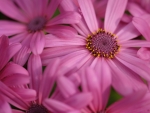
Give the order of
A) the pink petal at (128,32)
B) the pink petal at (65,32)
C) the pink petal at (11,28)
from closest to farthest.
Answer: the pink petal at (65,32), the pink petal at (128,32), the pink petal at (11,28)

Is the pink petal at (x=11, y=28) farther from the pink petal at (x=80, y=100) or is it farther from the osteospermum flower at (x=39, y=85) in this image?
the pink petal at (x=80, y=100)

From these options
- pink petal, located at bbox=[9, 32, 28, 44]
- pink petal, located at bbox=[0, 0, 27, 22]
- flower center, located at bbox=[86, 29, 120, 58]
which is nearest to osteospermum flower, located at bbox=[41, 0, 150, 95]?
flower center, located at bbox=[86, 29, 120, 58]

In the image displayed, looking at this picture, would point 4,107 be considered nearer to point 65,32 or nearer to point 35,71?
point 35,71

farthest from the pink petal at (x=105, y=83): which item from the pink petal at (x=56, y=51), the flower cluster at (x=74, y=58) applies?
the pink petal at (x=56, y=51)

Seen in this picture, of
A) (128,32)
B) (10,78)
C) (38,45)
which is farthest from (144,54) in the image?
(10,78)

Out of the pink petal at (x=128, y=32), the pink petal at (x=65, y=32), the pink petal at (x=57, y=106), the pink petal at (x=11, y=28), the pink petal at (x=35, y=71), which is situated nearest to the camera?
the pink petal at (x=57, y=106)
